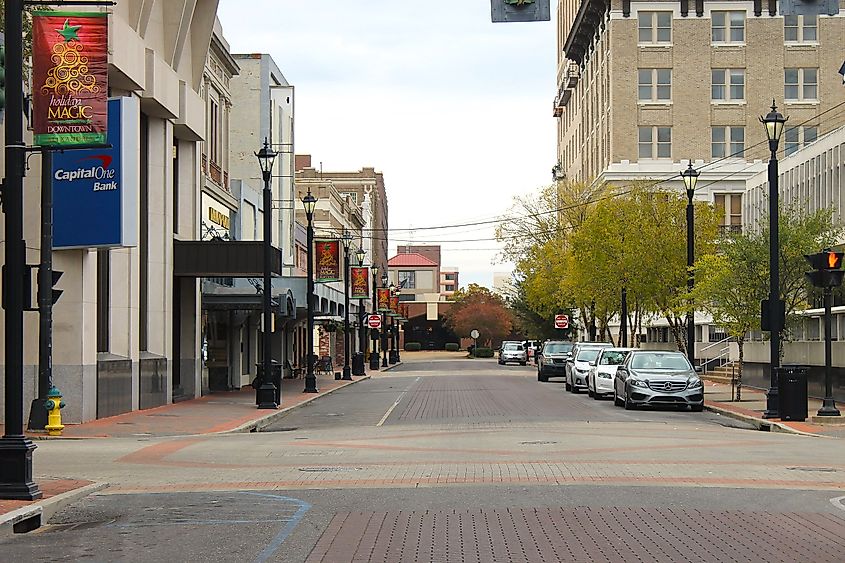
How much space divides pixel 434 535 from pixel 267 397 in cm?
2234

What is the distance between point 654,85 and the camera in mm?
76562

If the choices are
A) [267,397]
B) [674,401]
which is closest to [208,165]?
[267,397]

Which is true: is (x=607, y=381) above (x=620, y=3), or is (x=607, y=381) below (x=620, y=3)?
below

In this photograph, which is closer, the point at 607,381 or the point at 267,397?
the point at 267,397

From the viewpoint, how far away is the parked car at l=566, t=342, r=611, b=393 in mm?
42188

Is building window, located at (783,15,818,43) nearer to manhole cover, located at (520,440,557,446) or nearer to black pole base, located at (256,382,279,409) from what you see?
black pole base, located at (256,382,279,409)

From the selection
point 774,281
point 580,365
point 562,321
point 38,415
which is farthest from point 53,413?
point 562,321

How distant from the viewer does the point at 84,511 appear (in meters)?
13.1

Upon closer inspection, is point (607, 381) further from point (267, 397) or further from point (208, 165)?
point (208, 165)

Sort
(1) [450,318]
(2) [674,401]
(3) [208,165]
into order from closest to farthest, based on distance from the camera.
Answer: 1. (2) [674,401]
2. (3) [208,165]
3. (1) [450,318]

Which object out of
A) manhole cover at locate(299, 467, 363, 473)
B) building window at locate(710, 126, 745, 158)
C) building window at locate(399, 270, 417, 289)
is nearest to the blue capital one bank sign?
manhole cover at locate(299, 467, 363, 473)

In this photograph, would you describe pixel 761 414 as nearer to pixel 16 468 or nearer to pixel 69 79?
pixel 69 79

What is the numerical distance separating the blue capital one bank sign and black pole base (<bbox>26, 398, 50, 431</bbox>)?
160 inches

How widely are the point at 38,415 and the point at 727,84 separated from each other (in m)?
62.2
